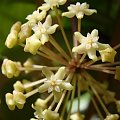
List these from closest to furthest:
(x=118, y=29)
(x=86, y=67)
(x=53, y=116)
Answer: (x=53, y=116) → (x=86, y=67) → (x=118, y=29)

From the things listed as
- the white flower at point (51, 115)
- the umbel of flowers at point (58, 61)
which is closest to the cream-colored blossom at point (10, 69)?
the umbel of flowers at point (58, 61)

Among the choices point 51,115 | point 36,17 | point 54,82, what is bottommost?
point 51,115

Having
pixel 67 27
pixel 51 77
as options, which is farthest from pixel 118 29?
pixel 51 77

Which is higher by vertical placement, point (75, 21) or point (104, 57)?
point (75, 21)

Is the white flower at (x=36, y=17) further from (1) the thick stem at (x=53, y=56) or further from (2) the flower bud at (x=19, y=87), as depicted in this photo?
(2) the flower bud at (x=19, y=87)

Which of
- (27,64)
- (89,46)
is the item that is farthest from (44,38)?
(27,64)

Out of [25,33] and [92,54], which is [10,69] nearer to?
[25,33]

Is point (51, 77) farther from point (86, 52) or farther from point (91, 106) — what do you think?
point (91, 106)

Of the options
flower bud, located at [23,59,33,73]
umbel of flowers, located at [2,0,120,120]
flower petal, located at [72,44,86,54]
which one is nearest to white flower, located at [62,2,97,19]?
umbel of flowers, located at [2,0,120,120]
